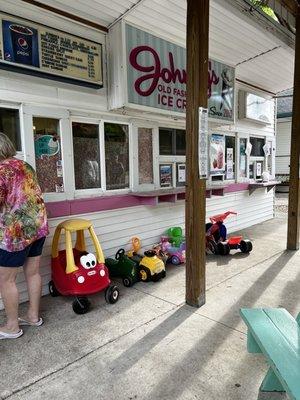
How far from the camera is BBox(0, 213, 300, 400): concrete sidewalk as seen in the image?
2.09 m

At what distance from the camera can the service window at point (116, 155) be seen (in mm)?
4188

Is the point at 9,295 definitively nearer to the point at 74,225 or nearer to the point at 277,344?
the point at 74,225

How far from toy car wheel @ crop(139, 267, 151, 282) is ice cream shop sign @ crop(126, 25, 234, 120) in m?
2.08

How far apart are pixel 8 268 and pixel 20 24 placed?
235 centimetres

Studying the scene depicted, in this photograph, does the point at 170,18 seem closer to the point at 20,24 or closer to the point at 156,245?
the point at 20,24

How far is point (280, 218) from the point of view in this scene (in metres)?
8.04

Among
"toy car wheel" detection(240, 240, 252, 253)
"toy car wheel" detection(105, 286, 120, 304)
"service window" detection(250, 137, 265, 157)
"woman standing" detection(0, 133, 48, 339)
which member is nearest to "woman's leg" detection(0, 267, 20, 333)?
"woman standing" detection(0, 133, 48, 339)

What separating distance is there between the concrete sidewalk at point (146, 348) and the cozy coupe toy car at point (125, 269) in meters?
0.12

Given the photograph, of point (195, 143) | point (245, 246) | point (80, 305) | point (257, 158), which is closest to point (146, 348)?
point (80, 305)

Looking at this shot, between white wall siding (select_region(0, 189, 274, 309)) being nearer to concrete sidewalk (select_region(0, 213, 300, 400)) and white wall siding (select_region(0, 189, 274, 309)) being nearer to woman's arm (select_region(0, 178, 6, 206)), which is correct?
concrete sidewalk (select_region(0, 213, 300, 400))

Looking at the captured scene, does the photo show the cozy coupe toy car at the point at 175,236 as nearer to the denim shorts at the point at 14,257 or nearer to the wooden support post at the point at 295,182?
the wooden support post at the point at 295,182

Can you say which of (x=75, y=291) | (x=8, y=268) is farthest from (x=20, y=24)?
(x=75, y=291)

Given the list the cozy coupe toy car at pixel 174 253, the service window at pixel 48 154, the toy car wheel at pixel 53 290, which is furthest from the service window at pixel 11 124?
the cozy coupe toy car at pixel 174 253

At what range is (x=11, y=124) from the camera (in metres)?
3.27
